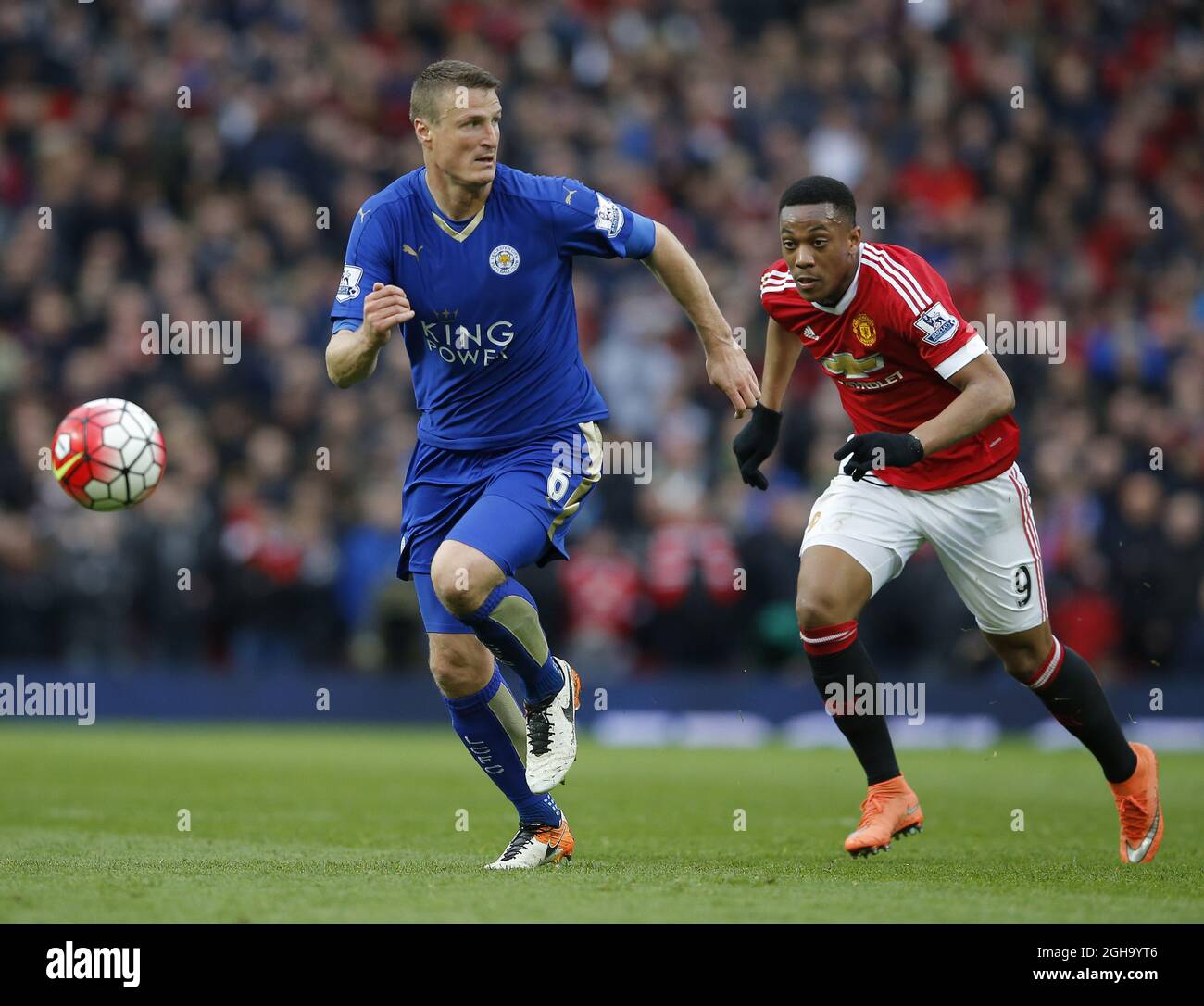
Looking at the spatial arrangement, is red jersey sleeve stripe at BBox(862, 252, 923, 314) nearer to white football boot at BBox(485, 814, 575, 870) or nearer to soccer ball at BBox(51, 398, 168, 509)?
white football boot at BBox(485, 814, 575, 870)

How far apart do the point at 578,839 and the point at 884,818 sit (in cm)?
152

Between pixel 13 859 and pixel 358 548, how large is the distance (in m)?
8.86

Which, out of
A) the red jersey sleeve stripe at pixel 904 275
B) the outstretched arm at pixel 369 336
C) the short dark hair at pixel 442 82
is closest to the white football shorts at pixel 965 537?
the red jersey sleeve stripe at pixel 904 275

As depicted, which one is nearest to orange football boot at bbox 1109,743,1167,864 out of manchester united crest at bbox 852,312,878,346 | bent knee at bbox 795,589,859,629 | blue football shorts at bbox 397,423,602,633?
bent knee at bbox 795,589,859,629

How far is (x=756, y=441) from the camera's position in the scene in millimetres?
7660

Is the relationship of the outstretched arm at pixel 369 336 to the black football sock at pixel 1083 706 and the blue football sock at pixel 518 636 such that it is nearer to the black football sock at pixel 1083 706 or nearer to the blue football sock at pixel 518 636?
the blue football sock at pixel 518 636

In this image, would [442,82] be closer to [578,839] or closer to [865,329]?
[865,329]

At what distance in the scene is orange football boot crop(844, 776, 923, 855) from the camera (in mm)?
6945

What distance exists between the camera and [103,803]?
9312mm

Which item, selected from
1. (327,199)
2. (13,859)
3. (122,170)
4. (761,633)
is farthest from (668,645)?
(13,859)

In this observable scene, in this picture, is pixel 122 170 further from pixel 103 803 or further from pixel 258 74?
pixel 103 803

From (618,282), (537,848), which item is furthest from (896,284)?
(618,282)

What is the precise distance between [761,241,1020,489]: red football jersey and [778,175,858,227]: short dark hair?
256mm

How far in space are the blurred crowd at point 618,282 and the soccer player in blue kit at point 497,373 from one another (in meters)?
7.72
